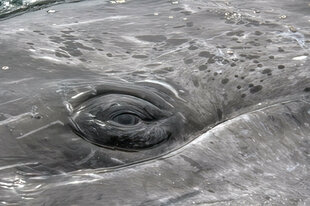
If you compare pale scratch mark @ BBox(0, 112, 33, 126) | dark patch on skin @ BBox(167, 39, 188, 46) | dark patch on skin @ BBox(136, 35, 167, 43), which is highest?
dark patch on skin @ BBox(136, 35, 167, 43)

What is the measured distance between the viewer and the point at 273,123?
558cm

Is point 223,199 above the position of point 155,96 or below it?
below

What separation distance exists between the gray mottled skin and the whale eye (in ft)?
0.41

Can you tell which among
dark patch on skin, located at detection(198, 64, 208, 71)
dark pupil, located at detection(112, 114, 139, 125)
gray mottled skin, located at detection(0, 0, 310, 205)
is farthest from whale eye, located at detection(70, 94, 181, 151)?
dark patch on skin, located at detection(198, 64, 208, 71)

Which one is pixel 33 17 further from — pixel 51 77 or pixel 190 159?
pixel 190 159

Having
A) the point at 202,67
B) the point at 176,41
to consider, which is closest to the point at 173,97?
the point at 202,67

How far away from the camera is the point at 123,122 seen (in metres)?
5.27

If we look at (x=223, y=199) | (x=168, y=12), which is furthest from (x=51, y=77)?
(x=168, y=12)

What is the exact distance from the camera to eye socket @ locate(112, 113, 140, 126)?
5258 mm

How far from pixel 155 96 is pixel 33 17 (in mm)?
3552

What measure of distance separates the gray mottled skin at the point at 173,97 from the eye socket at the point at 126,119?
0.39 m

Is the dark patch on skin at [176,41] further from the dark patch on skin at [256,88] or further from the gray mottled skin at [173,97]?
the dark patch on skin at [256,88]

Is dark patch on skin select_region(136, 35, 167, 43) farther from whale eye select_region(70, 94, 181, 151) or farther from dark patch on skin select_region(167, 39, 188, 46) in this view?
whale eye select_region(70, 94, 181, 151)

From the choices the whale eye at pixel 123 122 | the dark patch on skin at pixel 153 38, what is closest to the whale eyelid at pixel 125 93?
the whale eye at pixel 123 122
